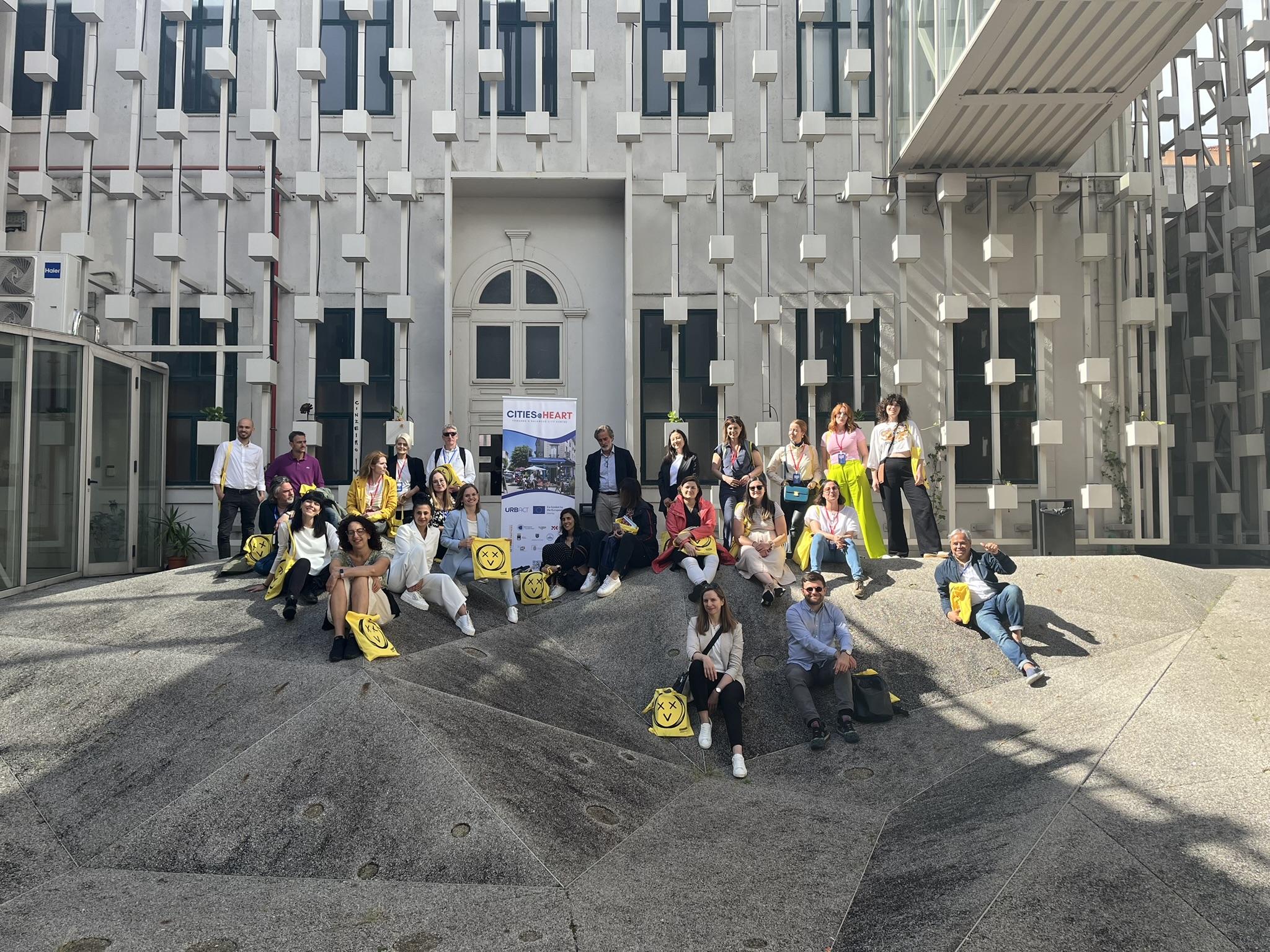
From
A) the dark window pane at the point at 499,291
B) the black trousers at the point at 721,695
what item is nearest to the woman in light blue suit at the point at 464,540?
the black trousers at the point at 721,695

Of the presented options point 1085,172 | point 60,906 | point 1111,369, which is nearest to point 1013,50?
point 1085,172

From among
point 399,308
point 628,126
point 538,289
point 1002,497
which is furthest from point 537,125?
point 1002,497

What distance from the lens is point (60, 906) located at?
4.87 m

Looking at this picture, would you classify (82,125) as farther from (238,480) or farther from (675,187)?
(675,187)

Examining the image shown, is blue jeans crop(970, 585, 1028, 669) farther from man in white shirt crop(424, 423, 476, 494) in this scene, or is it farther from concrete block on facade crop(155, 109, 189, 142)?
concrete block on facade crop(155, 109, 189, 142)

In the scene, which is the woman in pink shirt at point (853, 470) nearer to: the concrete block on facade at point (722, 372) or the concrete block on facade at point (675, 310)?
the concrete block on facade at point (722, 372)

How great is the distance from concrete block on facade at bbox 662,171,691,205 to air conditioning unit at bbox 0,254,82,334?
8.04 metres

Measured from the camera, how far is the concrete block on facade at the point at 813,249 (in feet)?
46.1

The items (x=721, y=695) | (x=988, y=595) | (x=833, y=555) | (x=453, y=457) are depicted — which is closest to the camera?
(x=721, y=695)

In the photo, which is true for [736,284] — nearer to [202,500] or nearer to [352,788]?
[202,500]

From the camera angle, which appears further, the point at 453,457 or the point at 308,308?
the point at 308,308

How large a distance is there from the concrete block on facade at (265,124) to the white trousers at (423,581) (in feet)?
27.2

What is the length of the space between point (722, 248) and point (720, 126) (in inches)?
71.3

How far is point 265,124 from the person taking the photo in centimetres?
1416
